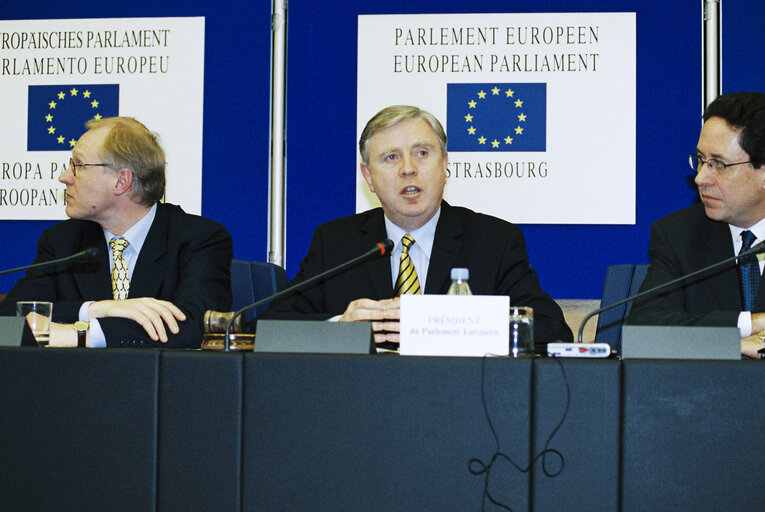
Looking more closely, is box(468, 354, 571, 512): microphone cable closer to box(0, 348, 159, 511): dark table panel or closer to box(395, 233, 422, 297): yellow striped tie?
box(0, 348, 159, 511): dark table panel

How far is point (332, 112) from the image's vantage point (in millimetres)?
4086

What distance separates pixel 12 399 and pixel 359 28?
2748 mm

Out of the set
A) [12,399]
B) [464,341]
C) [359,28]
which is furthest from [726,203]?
[12,399]

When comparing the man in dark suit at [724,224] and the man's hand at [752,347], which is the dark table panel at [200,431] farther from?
the man in dark suit at [724,224]

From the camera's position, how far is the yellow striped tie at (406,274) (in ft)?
9.43

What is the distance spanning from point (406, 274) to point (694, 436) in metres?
1.46

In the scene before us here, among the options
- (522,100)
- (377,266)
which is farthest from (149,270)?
(522,100)

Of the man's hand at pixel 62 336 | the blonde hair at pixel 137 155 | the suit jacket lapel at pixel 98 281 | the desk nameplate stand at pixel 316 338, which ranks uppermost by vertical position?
the blonde hair at pixel 137 155

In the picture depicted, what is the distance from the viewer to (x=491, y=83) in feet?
13.1

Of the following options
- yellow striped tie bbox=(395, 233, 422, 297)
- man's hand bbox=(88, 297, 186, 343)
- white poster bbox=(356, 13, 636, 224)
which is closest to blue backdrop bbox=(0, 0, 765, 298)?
white poster bbox=(356, 13, 636, 224)

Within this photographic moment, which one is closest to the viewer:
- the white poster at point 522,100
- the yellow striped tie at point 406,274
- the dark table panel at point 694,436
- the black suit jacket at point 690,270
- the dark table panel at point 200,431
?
the dark table panel at point 694,436

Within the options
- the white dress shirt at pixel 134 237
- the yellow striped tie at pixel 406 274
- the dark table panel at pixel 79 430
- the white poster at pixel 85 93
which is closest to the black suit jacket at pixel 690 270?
the yellow striped tie at pixel 406 274

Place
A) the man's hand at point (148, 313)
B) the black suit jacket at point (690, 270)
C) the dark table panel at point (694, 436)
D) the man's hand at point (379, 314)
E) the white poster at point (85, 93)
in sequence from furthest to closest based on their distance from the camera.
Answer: the white poster at point (85, 93), the black suit jacket at point (690, 270), the man's hand at point (148, 313), the man's hand at point (379, 314), the dark table panel at point (694, 436)

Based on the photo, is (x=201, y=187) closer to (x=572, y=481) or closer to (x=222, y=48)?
(x=222, y=48)
